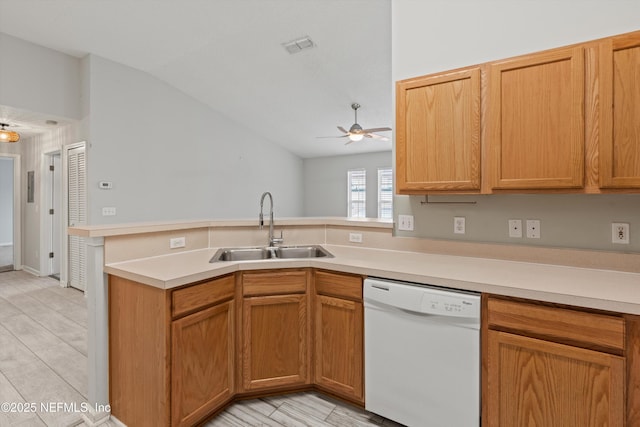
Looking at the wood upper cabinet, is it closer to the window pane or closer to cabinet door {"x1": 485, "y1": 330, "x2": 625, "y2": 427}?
cabinet door {"x1": 485, "y1": 330, "x2": 625, "y2": 427}

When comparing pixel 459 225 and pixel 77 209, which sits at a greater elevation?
pixel 77 209

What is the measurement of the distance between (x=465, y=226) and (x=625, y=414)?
3.83 ft

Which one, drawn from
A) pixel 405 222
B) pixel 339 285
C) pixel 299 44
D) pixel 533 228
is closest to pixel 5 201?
pixel 299 44

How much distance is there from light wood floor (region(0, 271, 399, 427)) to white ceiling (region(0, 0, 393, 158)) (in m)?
3.25

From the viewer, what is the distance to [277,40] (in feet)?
12.7

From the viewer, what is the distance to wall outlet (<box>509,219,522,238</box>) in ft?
6.48

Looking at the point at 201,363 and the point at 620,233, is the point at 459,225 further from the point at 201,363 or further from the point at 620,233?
the point at 201,363

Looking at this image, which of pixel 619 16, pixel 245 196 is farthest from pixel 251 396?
pixel 245 196

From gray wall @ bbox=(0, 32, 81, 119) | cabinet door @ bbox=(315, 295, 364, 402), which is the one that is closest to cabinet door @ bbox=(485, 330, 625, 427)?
cabinet door @ bbox=(315, 295, 364, 402)

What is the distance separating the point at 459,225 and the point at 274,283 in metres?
1.30

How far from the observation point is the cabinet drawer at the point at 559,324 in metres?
1.24

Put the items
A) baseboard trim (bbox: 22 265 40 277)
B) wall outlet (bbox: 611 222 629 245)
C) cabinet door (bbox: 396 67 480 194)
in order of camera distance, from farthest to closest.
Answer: baseboard trim (bbox: 22 265 40 277) → cabinet door (bbox: 396 67 480 194) → wall outlet (bbox: 611 222 629 245)

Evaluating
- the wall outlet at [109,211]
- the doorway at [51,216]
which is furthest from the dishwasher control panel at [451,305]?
the doorway at [51,216]

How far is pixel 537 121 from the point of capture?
1651mm
